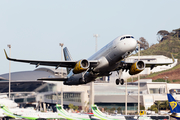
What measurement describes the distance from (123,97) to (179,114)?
91904mm

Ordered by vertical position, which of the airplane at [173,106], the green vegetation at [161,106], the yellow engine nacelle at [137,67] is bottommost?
the green vegetation at [161,106]

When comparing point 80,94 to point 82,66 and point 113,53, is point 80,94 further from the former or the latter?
point 113,53

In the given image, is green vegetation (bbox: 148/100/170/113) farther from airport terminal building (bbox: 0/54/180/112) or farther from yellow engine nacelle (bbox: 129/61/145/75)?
yellow engine nacelle (bbox: 129/61/145/75)

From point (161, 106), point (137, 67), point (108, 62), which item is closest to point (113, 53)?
point (108, 62)

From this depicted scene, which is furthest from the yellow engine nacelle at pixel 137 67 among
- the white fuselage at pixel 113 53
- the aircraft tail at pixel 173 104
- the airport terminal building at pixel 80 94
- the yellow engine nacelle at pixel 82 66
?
the airport terminal building at pixel 80 94

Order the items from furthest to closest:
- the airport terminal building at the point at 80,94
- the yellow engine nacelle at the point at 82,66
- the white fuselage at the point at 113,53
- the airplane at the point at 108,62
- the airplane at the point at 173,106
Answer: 1. the airport terminal building at the point at 80,94
2. the airplane at the point at 173,106
3. the yellow engine nacelle at the point at 82,66
4. the airplane at the point at 108,62
5. the white fuselage at the point at 113,53

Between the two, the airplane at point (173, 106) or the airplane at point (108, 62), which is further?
the airplane at point (173, 106)

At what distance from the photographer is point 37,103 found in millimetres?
148000

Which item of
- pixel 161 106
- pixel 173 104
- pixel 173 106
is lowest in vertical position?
pixel 161 106

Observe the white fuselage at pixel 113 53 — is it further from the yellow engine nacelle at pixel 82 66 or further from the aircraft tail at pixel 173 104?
the aircraft tail at pixel 173 104

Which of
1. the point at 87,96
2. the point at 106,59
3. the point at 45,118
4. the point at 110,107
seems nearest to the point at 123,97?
the point at 110,107

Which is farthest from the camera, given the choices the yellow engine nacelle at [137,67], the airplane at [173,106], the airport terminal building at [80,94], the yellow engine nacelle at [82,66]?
the airport terminal building at [80,94]

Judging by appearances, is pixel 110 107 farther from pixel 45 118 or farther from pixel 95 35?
pixel 45 118

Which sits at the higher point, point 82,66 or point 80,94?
point 82,66
